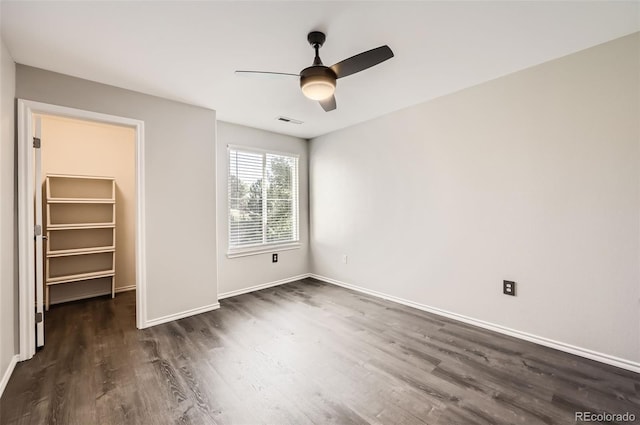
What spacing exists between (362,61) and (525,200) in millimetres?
1994

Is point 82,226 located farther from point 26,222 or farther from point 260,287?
point 260,287

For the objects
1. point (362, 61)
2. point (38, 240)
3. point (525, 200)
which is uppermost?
point (362, 61)

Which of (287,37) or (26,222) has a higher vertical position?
(287,37)

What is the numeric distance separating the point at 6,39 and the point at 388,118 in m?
3.61

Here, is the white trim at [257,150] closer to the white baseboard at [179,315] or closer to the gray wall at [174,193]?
the gray wall at [174,193]

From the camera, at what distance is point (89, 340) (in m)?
2.66

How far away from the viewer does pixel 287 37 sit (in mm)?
2025

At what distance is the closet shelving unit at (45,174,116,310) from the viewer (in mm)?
3645

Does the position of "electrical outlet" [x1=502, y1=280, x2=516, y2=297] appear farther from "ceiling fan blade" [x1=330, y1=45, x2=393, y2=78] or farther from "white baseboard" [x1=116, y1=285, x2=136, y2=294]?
"white baseboard" [x1=116, y1=285, x2=136, y2=294]

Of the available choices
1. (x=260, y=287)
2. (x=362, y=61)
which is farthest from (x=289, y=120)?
(x=260, y=287)

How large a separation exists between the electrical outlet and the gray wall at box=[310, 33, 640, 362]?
0.05 meters


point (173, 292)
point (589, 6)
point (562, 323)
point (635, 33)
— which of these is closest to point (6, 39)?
point (173, 292)

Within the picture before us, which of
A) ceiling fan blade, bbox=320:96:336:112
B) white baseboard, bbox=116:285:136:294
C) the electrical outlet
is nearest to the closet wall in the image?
white baseboard, bbox=116:285:136:294

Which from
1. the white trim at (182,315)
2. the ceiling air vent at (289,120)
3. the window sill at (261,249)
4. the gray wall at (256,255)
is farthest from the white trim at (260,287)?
the ceiling air vent at (289,120)
